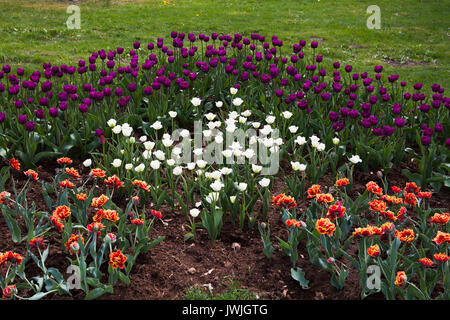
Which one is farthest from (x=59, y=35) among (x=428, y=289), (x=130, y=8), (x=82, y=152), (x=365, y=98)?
(x=428, y=289)

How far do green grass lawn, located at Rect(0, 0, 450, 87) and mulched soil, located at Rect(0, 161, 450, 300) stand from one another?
497cm

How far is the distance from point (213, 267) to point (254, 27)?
8.26 m

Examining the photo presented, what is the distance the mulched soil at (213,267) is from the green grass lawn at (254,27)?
16.3ft

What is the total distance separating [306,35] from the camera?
10.6 metres

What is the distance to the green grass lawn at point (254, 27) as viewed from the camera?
29.5 ft

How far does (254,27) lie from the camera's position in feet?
36.7

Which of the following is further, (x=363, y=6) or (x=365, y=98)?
(x=363, y=6)

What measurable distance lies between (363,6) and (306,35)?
154 inches

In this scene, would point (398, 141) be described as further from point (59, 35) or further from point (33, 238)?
point (59, 35)
